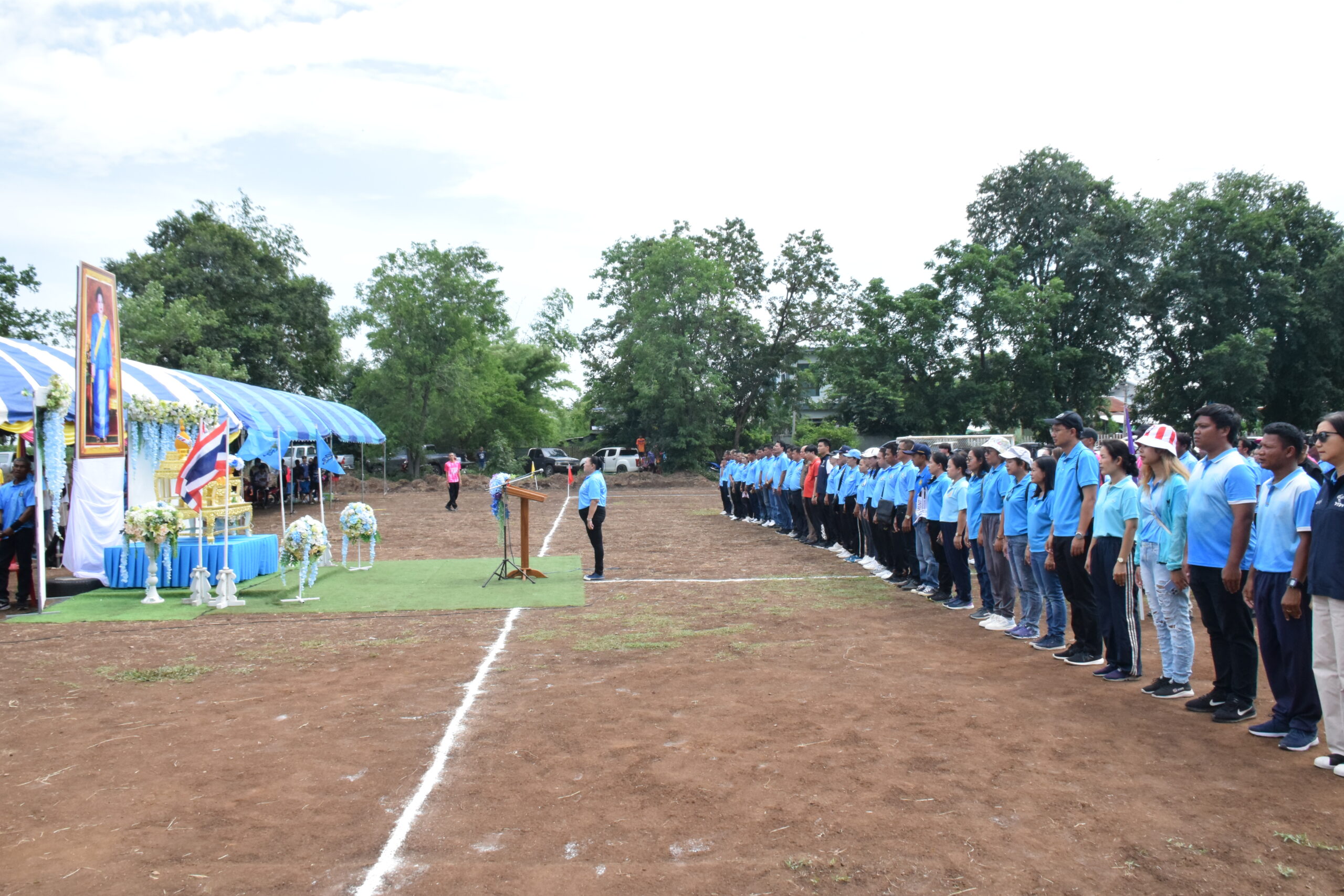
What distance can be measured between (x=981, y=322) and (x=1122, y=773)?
111ft

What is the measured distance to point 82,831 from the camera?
4.14 meters

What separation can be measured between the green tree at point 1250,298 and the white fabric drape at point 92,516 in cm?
3660

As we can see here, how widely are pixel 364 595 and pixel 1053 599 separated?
26.4ft

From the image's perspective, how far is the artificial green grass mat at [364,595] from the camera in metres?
10.1

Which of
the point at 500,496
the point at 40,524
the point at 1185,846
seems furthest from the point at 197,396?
the point at 1185,846

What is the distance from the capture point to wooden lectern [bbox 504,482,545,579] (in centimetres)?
1129

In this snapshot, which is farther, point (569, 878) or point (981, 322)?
point (981, 322)

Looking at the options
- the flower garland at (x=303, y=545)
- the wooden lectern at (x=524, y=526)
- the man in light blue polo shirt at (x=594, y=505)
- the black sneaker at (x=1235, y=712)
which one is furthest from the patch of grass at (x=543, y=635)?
the black sneaker at (x=1235, y=712)

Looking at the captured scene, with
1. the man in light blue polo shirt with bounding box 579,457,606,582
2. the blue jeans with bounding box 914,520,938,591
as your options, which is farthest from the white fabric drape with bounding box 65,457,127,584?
the blue jeans with bounding box 914,520,938,591

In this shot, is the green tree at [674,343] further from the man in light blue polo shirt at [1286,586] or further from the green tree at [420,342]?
the man in light blue polo shirt at [1286,586]

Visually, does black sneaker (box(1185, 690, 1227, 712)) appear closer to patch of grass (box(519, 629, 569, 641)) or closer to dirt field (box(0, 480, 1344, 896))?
dirt field (box(0, 480, 1344, 896))

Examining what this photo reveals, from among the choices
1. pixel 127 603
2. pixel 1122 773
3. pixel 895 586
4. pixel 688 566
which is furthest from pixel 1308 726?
pixel 127 603

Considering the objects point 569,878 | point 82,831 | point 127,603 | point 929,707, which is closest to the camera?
point 569,878

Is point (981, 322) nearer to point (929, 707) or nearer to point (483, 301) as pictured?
point (483, 301)
